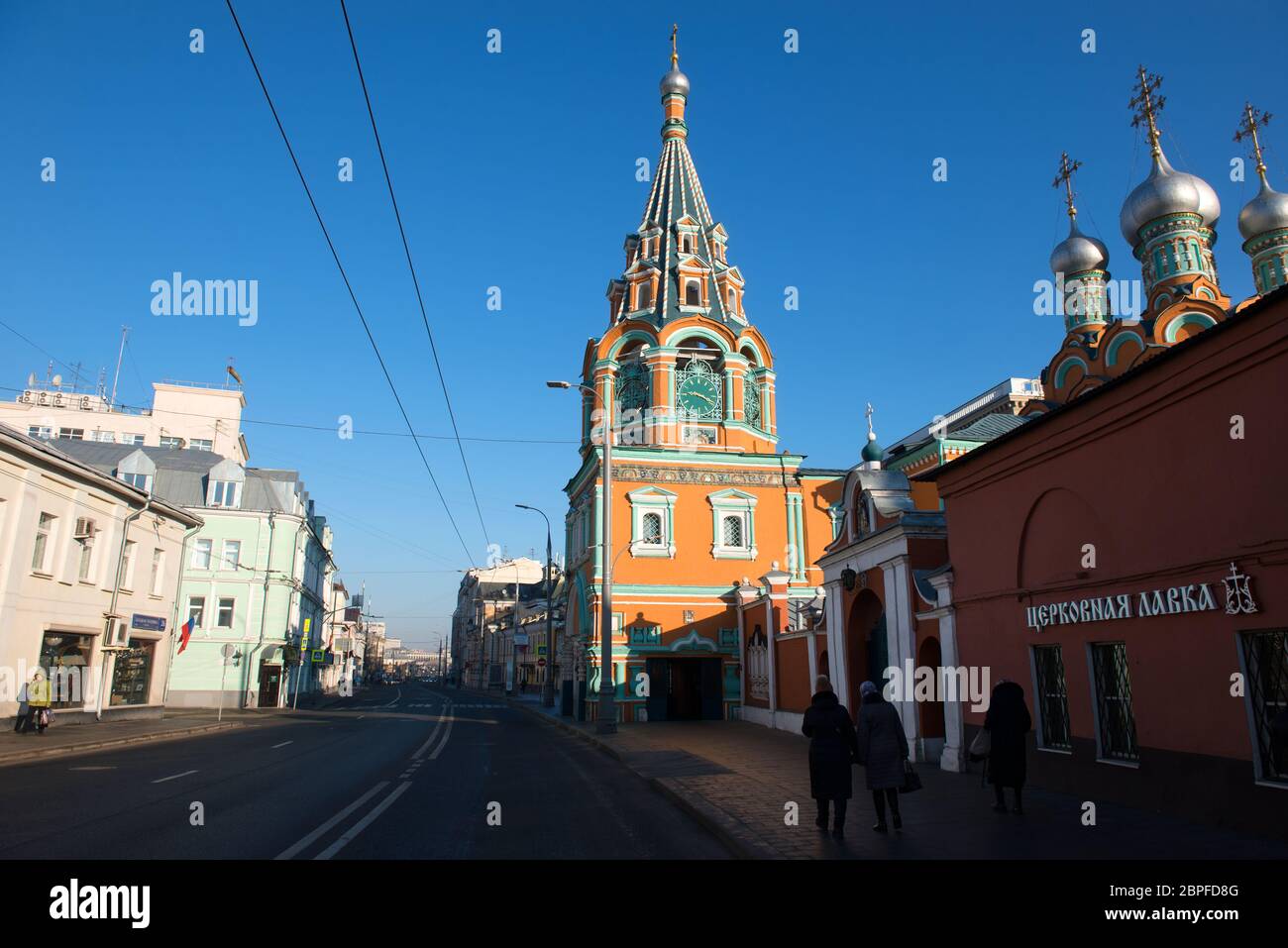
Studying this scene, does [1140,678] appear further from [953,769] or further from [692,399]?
[692,399]

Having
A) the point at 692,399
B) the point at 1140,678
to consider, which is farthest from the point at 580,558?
the point at 1140,678

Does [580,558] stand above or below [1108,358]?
below

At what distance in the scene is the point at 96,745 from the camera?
19.9 meters

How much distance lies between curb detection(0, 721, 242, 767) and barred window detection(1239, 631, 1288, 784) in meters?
20.2

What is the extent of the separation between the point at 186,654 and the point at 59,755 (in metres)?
21.8

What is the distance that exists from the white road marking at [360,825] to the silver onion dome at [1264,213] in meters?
32.0

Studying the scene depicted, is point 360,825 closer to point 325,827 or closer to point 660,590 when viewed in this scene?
point 325,827

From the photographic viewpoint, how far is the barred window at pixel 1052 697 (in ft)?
39.1

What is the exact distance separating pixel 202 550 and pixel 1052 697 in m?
37.8

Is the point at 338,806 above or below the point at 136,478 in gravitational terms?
below

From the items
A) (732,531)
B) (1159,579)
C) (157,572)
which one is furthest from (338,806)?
(157,572)

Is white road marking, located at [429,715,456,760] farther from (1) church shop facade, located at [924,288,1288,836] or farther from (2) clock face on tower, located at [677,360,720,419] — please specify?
→ (2) clock face on tower, located at [677,360,720,419]
